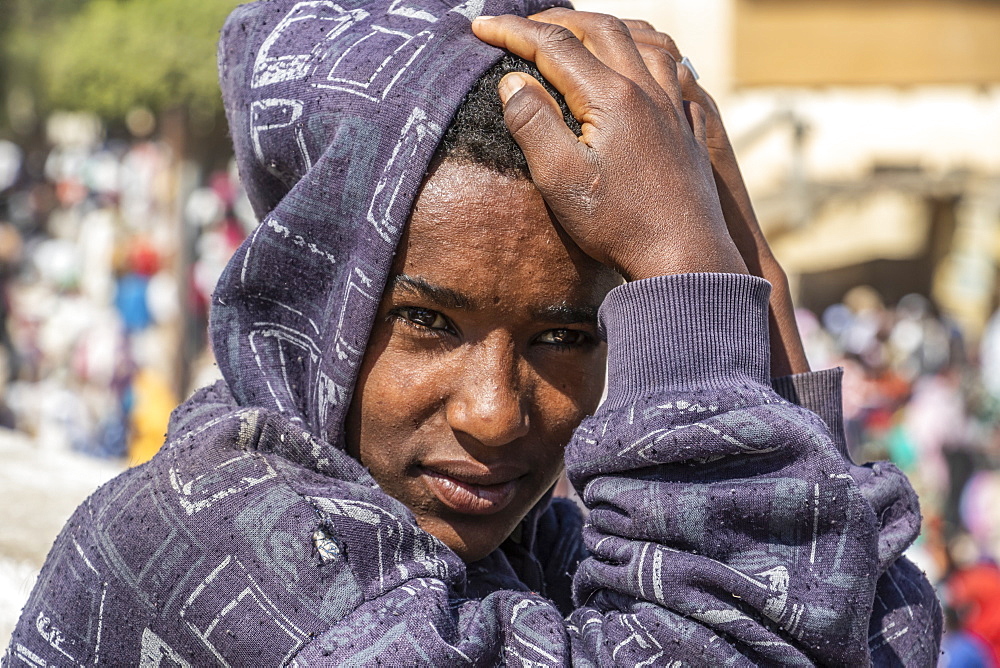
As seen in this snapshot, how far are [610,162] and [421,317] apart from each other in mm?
346

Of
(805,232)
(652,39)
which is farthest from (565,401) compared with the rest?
(805,232)

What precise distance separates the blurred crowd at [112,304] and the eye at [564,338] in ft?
18.9

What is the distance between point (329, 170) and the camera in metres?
1.55

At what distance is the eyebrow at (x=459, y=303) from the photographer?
1.54 m

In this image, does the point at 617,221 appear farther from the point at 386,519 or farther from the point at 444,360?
the point at 386,519

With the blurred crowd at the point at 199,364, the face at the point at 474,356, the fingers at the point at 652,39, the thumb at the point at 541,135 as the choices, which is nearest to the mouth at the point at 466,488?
the face at the point at 474,356

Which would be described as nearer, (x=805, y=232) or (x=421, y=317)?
(x=421, y=317)

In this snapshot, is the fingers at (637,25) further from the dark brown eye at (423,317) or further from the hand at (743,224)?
the dark brown eye at (423,317)

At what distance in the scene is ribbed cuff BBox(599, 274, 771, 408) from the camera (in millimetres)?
1479

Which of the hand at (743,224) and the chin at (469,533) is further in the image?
the hand at (743,224)

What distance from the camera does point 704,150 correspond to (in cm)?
166

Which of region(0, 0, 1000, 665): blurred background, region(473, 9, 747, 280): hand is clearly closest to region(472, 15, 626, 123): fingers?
region(473, 9, 747, 280): hand

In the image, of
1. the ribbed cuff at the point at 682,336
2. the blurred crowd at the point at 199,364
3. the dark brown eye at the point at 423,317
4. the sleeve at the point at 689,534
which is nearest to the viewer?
the sleeve at the point at 689,534

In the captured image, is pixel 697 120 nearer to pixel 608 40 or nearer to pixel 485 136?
pixel 608 40
